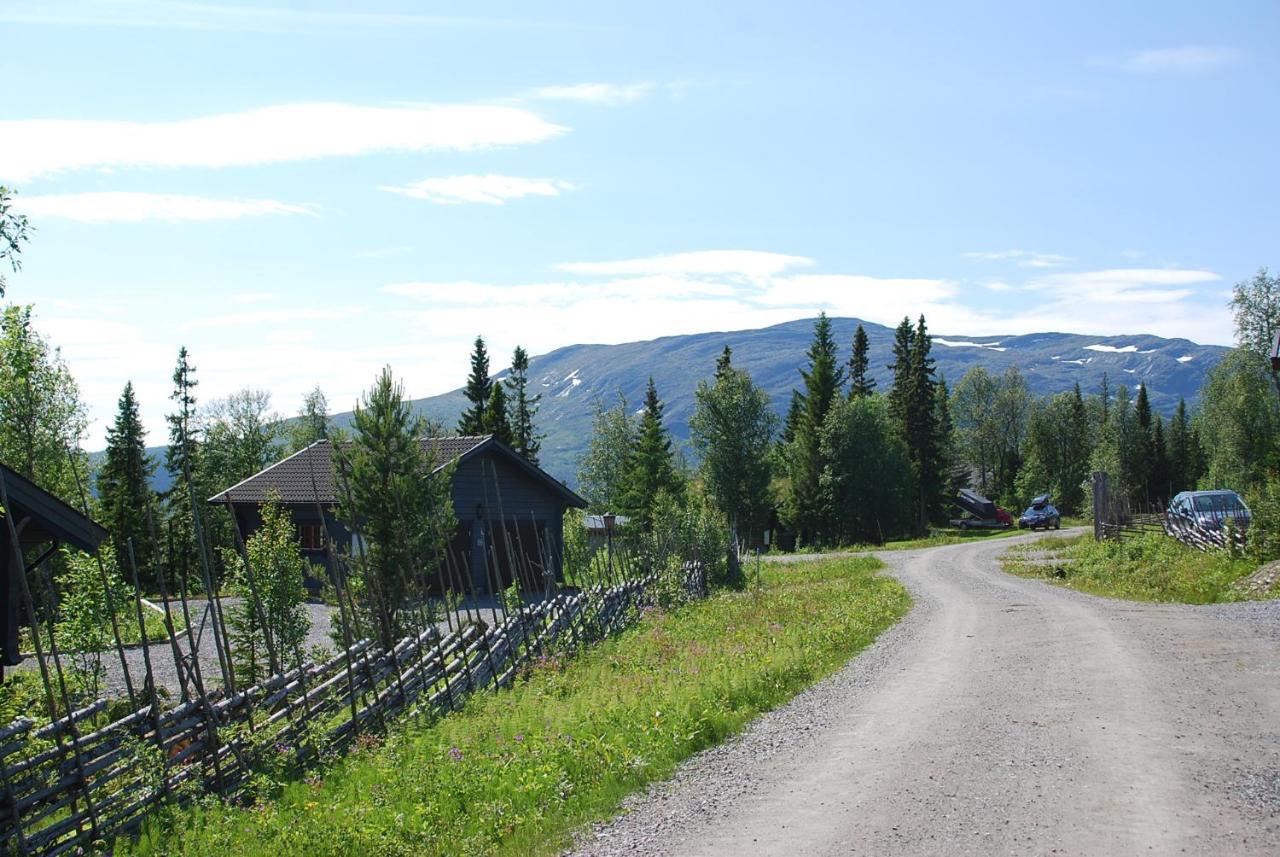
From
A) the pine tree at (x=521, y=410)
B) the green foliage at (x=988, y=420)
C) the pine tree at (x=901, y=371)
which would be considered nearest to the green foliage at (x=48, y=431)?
the pine tree at (x=521, y=410)

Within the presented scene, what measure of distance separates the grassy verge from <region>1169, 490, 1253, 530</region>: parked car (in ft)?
2.75

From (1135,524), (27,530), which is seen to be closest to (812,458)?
(1135,524)

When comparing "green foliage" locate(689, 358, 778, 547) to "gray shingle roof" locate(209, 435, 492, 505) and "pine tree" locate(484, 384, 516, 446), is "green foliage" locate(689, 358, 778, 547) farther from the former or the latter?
"gray shingle roof" locate(209, 435, 492, 505)

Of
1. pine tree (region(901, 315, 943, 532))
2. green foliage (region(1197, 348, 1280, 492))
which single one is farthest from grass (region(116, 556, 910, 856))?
pine tree (region(901, 315, 943, 532))

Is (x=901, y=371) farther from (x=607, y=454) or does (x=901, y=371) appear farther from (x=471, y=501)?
(x=471, y=501)

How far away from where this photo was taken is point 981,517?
8656 cm

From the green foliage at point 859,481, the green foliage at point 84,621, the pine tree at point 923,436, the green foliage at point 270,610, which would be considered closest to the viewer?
the green foliage at point 84,621

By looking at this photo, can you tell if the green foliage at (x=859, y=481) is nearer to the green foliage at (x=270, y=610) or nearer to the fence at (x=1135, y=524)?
the fence at (x=1135, y=524)

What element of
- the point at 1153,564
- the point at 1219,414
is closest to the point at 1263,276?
the point at 1219,414

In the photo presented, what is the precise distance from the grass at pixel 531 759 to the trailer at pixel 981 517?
67307mm

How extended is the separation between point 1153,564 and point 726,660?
1748cm

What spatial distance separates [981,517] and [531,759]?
8200cm

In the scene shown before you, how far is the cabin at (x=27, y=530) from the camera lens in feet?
49.3

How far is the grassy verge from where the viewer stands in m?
23.0
